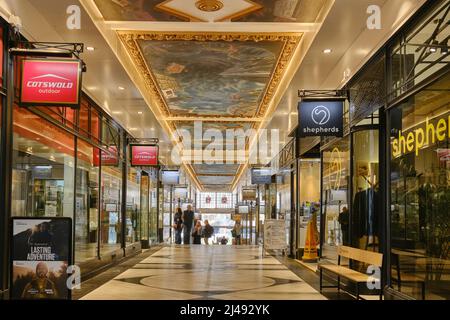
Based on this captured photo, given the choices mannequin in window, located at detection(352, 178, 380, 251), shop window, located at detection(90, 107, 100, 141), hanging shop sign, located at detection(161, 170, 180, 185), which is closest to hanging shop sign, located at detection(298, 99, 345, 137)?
mannequin in window, located at detection(352, 178, 380, 251)

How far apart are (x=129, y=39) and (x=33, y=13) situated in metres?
2.76

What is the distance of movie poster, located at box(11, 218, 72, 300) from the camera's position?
6559 mm

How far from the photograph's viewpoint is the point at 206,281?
10.5 metres

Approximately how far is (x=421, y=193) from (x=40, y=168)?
211 inches

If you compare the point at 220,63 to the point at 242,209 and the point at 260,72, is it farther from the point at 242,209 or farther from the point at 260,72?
the point at 242,209

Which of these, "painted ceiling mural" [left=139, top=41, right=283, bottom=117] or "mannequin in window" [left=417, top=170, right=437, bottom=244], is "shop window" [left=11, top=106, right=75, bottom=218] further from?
"mannequin in window" [left=417, top=170, right=437, bottom=244]

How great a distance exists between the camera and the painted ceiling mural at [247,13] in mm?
8570

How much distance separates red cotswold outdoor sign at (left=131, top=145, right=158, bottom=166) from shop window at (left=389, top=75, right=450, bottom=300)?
965 centimetres

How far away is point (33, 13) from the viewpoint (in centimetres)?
772

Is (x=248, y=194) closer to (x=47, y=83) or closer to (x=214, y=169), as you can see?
(x=214, y=169)

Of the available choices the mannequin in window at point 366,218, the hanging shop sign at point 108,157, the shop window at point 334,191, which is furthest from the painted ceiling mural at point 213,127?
the mannequin in window at point 366,218

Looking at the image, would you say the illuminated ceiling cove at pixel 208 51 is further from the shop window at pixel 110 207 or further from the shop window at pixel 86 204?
the shop window at pixel 86 204

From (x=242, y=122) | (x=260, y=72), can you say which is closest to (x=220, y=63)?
(x=260, y=72)

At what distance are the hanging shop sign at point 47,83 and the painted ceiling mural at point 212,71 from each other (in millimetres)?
3360
